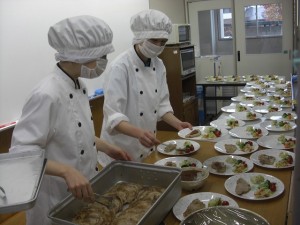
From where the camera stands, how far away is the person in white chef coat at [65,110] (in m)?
1.33

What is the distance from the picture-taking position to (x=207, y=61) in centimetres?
632

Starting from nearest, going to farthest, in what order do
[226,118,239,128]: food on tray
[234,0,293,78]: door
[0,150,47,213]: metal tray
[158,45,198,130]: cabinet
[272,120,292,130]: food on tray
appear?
[0,150,47,213]: metal tray → [272,120,292,130]: food on tray → [226,118,239,128]: food on tray → [158,45,198,130]: cabinet → [234,0,293,78]: door

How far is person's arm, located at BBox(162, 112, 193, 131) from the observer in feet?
7.19

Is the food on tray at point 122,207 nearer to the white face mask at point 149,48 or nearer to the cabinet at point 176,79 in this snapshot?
the white face mask at point 149,48

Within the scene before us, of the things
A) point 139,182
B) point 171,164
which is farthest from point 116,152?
point 171,164

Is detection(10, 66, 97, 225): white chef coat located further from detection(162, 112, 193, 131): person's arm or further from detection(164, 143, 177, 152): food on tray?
detection(162, 112, 193, 131): person's arm

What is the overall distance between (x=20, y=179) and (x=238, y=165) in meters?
1.32

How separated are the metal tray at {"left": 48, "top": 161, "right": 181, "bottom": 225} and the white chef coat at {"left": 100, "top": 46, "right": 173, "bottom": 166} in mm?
448

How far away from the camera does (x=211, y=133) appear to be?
7.94 ft

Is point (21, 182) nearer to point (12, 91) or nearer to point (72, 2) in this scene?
point (12, 91)

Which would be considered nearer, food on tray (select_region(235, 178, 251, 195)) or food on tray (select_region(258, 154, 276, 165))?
food on tray (select_region(235, 178, 251, 195))

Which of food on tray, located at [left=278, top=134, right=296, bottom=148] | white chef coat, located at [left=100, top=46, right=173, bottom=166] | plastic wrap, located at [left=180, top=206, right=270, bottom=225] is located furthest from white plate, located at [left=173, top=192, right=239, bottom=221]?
food on tray, located at [left=278, top=134, right=296, bottom=148]

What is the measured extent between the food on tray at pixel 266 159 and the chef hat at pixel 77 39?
1109 millimetres

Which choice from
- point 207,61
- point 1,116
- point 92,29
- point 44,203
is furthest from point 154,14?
point 207,61
